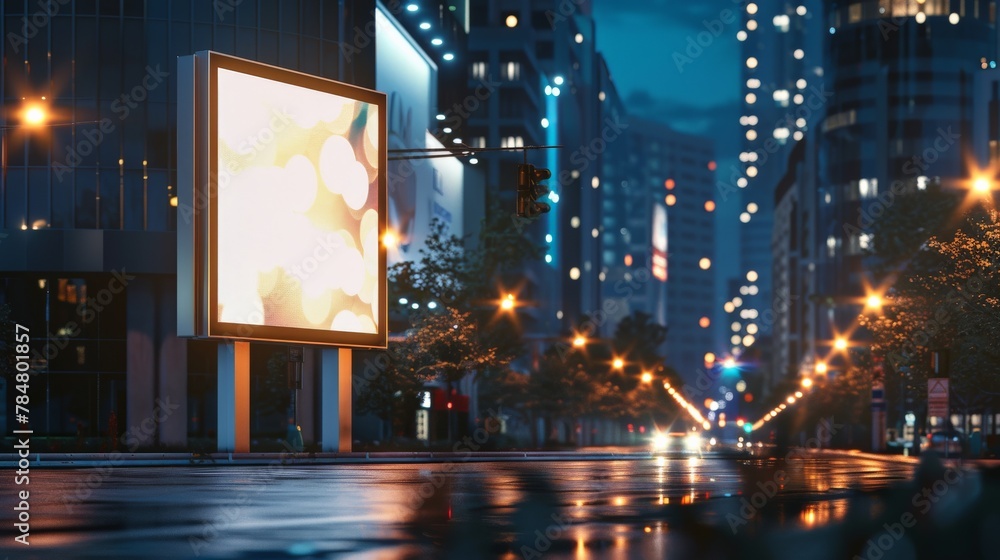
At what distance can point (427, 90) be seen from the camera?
368ft

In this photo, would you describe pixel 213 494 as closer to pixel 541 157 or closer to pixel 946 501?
pixel 946 501

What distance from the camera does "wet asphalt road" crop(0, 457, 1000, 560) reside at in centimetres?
1678

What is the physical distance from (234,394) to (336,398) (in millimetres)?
4963

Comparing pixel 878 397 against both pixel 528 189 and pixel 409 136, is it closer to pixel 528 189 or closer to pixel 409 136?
pixel 409 136

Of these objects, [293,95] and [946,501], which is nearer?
[946,501]

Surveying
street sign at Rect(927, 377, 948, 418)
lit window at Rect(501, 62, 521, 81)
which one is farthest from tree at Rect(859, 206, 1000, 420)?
lit window at Rect(501, 62, 521, 81)

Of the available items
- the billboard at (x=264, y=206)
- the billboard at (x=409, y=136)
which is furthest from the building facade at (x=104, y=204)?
the billboard at (x=264, y=206)

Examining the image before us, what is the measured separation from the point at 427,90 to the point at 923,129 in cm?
7561

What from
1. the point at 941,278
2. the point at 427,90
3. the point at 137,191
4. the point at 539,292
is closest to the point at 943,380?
the point at 941,278

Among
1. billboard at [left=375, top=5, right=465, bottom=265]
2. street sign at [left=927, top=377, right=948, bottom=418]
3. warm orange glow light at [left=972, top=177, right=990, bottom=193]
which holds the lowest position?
street sign at [left=927, top=377, right=948, bottom=418]

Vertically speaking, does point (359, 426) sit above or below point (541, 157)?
below

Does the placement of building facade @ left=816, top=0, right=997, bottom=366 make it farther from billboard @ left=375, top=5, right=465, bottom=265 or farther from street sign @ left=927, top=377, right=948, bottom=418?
street sign @ left=927, top=377, right=948, bottom=418

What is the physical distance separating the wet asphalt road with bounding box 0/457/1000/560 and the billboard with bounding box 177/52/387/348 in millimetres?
15500

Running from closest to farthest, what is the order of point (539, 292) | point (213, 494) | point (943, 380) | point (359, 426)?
point (213, 494)
point (943, 380)
point (359, 426)
point (539, 292)
